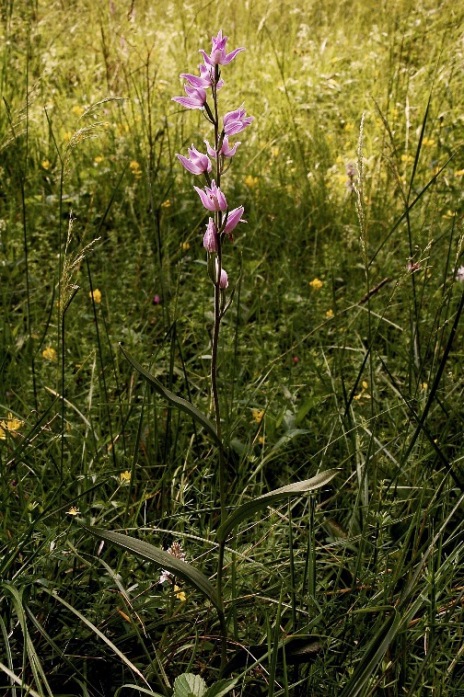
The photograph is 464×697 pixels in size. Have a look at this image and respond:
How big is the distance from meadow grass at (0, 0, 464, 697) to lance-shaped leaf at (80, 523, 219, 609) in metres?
0.11

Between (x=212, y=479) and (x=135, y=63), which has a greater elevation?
(x=135, y=63)

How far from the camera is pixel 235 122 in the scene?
955mm

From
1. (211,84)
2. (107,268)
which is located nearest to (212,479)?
(211,84)

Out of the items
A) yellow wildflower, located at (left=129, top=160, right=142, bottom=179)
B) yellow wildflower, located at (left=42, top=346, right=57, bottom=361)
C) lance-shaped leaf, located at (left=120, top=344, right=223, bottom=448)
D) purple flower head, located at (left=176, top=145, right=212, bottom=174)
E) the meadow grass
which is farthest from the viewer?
yellow wildflower, located at (left=129, top=160, right=142, bottom=179)

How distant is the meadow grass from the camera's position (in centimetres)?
107

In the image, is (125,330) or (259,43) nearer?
(125,330)

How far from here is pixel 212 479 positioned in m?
1.44

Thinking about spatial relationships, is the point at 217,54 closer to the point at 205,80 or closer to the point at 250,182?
the point at 205,80

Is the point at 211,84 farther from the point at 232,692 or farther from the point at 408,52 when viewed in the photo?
the point at 408,52

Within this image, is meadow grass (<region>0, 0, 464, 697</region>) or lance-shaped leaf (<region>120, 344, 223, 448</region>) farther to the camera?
meadow grass (<region>0, 0, 464, 697</region>)

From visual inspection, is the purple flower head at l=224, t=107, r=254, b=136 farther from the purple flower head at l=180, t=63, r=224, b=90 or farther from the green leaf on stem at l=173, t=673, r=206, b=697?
the green leaf on stem at l=173, t=673, r=206, b=697

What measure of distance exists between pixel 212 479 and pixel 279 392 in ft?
1.21

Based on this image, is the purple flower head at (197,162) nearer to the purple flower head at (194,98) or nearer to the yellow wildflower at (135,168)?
the purple flower head at (194,98)

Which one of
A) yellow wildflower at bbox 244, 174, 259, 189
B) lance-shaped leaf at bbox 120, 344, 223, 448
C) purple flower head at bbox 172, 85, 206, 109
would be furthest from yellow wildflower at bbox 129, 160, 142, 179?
lance-shaped leaf at bbox 120, 344, 223, 448
